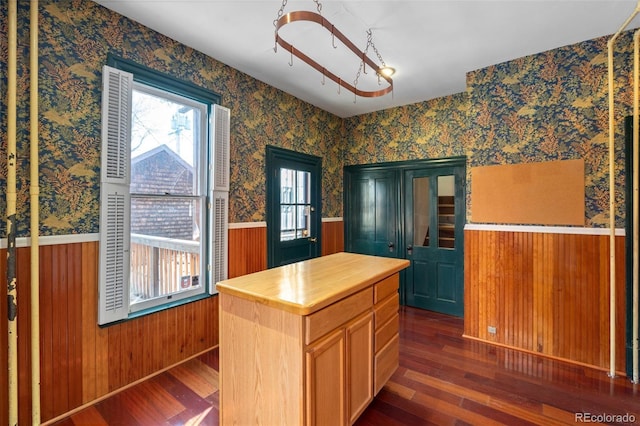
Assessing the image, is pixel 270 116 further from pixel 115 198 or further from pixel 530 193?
pixel 530 193

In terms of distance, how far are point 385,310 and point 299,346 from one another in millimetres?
928

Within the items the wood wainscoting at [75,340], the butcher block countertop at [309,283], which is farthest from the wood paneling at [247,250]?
the butcher block countertop at [309,283]

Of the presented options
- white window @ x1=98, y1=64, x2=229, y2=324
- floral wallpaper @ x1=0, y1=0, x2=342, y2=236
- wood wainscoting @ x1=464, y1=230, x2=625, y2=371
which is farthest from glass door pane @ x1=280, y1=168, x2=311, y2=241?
wood wainscoting @ x1=464, y1=230, x2=625, y2=371

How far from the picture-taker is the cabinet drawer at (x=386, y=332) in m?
2.06

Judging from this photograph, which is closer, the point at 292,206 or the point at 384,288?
the point at 384,288

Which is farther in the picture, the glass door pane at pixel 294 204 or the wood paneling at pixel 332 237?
the wood paneling at pixel 332 237

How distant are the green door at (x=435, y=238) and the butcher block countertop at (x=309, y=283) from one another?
1974 mm

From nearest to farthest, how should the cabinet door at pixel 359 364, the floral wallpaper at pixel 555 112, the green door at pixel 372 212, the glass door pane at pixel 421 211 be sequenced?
the cabinet door at pixel 359 364
the floral wallpaper at pixel 555 112
the glass door pane at pixel 421 211
the green door at pixel 372 212

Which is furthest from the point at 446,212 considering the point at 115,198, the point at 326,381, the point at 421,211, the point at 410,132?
the point at 115,198

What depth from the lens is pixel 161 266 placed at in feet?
8.70

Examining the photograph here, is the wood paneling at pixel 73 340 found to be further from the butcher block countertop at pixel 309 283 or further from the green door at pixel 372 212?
the green door at pixel 372 212

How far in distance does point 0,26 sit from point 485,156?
398 cm

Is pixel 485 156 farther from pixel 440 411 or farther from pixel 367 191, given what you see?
pixel 440 411

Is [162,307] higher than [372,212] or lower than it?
lower
